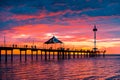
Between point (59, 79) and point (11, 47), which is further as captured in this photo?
point (11, 47)

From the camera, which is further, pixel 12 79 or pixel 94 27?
pixel 94 27

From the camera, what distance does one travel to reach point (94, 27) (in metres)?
150

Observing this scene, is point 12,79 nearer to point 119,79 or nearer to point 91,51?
point 119,79

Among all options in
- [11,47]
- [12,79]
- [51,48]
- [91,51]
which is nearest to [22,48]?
[11,47]

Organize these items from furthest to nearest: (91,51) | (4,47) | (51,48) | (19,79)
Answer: (91,51)
(51,48)
(4,47)
(19,79)

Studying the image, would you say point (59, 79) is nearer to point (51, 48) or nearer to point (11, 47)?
point (11, 47)

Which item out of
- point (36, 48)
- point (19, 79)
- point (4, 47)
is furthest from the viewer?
point (36, 48)

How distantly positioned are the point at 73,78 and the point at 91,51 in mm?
113975

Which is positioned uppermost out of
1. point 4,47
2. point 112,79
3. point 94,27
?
point 94,27

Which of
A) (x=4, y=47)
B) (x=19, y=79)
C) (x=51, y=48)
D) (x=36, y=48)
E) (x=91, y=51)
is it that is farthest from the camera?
(x=91, y=51)

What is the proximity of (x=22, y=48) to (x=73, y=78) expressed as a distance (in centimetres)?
4852

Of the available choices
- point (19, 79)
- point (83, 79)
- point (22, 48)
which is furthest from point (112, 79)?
point (22, 48)

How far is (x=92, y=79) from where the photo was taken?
101 ft

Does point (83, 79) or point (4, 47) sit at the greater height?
point (4, 47)
